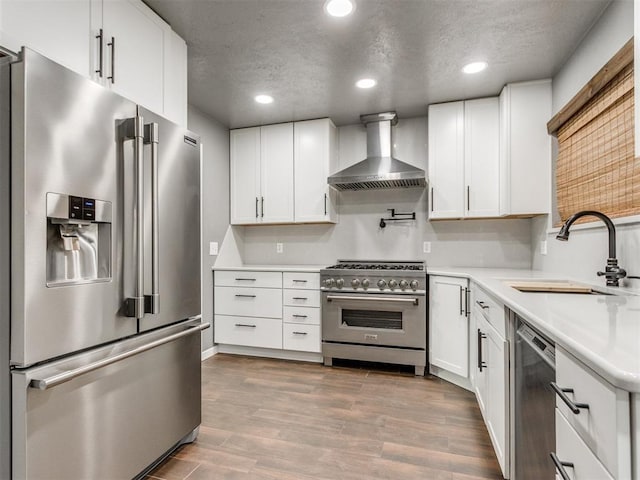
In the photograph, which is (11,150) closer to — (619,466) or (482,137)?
(619,466)

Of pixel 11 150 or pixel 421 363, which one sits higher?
pixel 11 150

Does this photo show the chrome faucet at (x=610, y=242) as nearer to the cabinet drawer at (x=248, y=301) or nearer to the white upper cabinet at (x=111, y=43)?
the white upper cabinet at (x=111, y=43)

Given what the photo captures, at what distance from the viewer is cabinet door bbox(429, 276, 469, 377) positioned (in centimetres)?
271

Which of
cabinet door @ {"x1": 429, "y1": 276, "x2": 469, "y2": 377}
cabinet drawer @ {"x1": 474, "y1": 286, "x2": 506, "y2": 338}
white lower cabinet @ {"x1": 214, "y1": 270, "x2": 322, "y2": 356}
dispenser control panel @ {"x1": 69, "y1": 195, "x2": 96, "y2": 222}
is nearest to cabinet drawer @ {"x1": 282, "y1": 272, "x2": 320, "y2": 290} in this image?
white lower cabinet @ {"x1": 214, "y1": 270, "x2": 322, "y2": 356}

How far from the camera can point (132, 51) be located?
1.81 metres

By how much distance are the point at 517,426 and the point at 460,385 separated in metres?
1.43

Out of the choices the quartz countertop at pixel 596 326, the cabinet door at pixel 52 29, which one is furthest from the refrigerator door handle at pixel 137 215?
the quartz countertop at pixel 596 326

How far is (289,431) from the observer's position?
2.11 meters

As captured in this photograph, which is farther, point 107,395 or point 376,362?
point 376,362

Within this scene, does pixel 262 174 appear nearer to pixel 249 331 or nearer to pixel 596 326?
pixel 249 331

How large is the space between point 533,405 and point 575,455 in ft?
1.53

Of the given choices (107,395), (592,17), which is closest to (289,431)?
(107,395)

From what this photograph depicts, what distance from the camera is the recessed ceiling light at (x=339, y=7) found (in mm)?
1894

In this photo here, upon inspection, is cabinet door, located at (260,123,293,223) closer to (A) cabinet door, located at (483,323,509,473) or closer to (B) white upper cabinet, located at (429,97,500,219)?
(B) white upper cabinet, located at (429,97,500,219)
